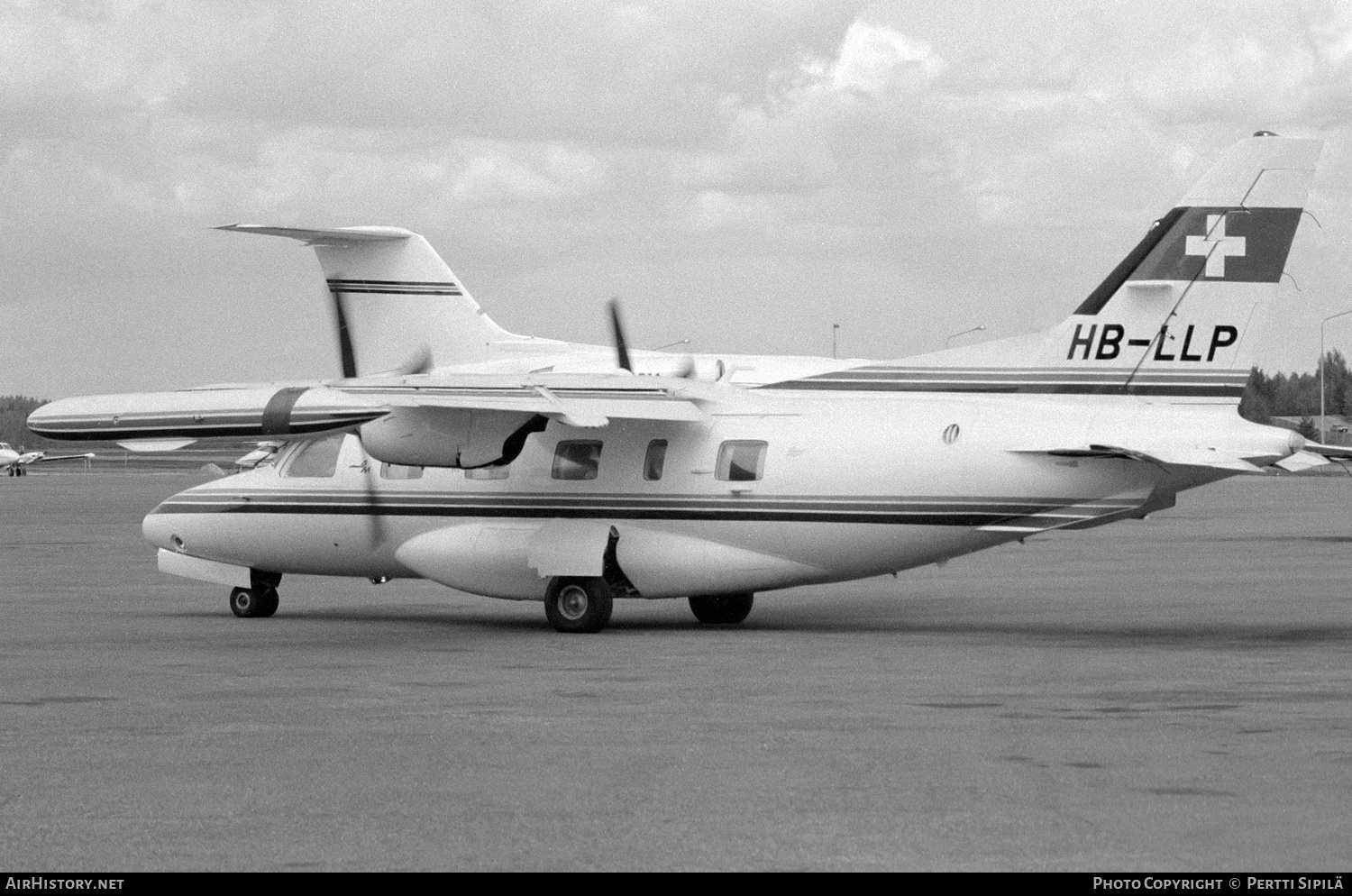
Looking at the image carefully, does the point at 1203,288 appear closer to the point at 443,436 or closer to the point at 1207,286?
the point at 1207,286

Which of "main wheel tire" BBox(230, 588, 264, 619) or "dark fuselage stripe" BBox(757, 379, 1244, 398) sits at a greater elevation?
"dark fuselage stripe" BBox(757, 379, 1244, 398)

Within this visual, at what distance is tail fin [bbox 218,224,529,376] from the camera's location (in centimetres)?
4078

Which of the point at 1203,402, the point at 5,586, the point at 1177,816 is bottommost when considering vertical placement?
the point at 5,586

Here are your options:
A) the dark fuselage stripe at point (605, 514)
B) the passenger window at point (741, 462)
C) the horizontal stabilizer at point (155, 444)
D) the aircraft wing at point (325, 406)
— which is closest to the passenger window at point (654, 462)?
the dark fuselage stripe at point (605, 514)

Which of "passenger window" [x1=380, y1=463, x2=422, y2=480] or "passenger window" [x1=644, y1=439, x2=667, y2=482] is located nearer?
"passenger window" [x1=644, y1=439, x2=667, y2=482]

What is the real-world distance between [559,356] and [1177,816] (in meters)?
32.2

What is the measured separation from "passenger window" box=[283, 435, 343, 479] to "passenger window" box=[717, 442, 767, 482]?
216 inches

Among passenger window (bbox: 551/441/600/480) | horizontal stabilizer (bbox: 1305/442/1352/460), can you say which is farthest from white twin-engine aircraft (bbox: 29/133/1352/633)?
horizontal stabilizer (bbox: 1305/442/1352/460)

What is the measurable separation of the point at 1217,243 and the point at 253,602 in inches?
518

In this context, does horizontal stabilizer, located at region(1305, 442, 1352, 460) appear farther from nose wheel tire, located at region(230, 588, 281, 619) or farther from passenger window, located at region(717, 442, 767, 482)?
nose wheel tire, located at region(230, 588, 281, 619)

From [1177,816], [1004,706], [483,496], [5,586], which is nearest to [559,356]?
[5,586]

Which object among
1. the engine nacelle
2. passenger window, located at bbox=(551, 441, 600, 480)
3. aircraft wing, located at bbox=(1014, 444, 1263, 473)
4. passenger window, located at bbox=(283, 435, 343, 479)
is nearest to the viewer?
aircraft wing, located at bbox=(1014, 444, 1263, 473)

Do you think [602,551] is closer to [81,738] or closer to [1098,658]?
[1098,658]

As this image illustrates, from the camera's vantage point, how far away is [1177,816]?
33.8 ft
